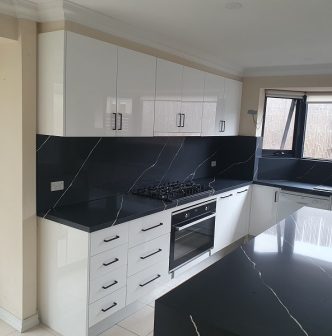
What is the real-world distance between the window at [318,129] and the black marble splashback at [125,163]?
34.9 inches

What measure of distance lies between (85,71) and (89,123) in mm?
367

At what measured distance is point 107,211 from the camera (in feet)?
8.52

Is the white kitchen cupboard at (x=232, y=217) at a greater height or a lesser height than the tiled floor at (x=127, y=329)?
greater

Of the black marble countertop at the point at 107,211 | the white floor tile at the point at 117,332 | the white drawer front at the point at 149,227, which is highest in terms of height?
the black marble countertop at the point at 107,211

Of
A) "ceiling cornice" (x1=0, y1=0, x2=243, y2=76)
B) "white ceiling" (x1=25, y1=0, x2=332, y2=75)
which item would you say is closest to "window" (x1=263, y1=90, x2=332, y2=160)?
"white ceiling" (x1=25, y1=0, x2=332, y2=75)

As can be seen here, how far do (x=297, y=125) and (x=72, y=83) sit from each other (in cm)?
350

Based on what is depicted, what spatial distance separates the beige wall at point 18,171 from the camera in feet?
7.55

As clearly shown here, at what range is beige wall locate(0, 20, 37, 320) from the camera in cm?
230

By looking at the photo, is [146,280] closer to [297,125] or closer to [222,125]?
[222,125]

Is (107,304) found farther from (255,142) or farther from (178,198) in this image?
(255,142)

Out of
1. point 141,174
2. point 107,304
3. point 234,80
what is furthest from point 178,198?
point 234,80

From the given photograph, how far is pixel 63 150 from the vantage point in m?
2.69

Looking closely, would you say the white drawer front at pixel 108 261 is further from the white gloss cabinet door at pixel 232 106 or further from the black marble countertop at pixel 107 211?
the white gloss cabinet door at pixel 232 106

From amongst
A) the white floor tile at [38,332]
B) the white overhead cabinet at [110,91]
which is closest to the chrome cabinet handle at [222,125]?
the white overhead cabinet at [110,91]
